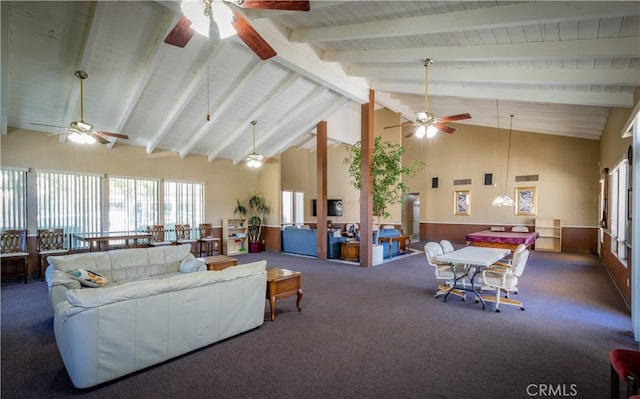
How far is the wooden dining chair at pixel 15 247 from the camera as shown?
5938mm

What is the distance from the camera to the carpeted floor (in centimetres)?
249

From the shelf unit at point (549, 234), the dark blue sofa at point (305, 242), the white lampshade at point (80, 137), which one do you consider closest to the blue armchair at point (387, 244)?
the dark blue sofa at point (305, 242)

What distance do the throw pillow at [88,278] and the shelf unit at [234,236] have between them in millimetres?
5526

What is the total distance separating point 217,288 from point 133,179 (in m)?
6.19

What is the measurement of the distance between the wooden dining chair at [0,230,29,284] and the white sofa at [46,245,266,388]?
2.99 metres

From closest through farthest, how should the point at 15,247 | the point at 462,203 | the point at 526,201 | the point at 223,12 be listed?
the point at 223,12 → the point at 15,247 → the point at 526,201 → the point at 462,203

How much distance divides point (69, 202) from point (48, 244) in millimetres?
1010

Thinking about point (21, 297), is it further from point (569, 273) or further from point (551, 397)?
point (569, 273)

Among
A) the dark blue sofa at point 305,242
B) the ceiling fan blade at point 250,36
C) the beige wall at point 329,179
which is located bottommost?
the dark blue sofa at point 305,242

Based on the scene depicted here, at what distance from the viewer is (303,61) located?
5.54m

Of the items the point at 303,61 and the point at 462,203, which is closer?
the point at 303,61

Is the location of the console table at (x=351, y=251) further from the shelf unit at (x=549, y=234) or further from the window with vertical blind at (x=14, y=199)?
the window with vertical blind at (x=14, y=199)

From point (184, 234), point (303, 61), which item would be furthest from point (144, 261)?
point (303, 61)

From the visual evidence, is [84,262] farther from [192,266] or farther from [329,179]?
[329,179]
